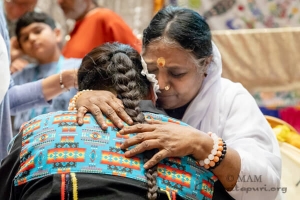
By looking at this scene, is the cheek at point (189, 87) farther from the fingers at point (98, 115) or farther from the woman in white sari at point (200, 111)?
the fingers at point (98, 115)

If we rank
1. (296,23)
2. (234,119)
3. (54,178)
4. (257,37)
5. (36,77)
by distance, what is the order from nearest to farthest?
(54,178) → (234,119) → (257,37) → (36,77) → (296,23)

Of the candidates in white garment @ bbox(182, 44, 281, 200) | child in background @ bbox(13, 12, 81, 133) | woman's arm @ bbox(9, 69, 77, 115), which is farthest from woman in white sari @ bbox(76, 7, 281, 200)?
child in background @ bbox(13, 12, 81, 133)

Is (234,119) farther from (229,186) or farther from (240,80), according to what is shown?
(240,80)

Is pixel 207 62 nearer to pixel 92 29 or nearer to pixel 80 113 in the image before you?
pixel 80 113

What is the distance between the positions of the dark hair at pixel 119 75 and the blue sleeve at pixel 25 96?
54 centimetres

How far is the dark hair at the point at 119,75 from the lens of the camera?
3.41 ft

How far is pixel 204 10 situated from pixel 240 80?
0.88m

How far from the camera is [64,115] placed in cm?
99

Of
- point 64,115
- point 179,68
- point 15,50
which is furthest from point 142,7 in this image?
point 64,115

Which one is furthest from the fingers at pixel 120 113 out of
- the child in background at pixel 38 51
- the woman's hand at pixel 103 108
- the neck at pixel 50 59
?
the neck at pixel 50 59

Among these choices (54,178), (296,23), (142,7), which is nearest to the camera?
(54,178)

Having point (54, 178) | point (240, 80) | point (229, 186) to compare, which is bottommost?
point (240, 80)

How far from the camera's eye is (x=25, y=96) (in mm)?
1656

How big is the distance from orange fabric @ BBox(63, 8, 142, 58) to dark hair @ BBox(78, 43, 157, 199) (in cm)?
118
